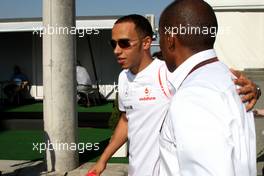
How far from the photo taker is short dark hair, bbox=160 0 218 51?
1.69 m

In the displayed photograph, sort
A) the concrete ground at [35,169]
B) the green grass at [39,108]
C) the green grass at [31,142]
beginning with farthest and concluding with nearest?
1. the green grass at [39,108]
2. the green grass at [31,142]
3. the concrete ground at [35,169]

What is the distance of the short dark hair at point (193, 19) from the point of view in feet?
5.56

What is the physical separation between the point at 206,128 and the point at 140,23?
184cm

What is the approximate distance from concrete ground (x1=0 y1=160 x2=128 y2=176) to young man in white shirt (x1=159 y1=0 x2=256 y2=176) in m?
5.45

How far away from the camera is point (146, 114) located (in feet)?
9.95

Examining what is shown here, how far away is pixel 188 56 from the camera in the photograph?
1.71 meters

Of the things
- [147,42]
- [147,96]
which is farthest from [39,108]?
[147,96]

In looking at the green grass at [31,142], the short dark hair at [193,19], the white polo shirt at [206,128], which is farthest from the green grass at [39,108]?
the white polo shirt at [206,128]

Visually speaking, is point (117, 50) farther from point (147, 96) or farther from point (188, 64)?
point (188, 64)

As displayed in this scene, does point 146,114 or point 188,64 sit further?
point 146,114

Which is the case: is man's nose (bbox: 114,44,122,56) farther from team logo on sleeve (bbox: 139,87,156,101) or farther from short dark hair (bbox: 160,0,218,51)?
short dark hair (bbox: 160,0,218,51)

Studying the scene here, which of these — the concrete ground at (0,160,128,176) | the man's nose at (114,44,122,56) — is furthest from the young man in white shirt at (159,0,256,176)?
the concrete ground at (0,160,128,176)

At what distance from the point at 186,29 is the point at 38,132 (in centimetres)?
1025

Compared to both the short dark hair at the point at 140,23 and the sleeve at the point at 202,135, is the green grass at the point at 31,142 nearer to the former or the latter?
the short dark hair at the point at 140,23
